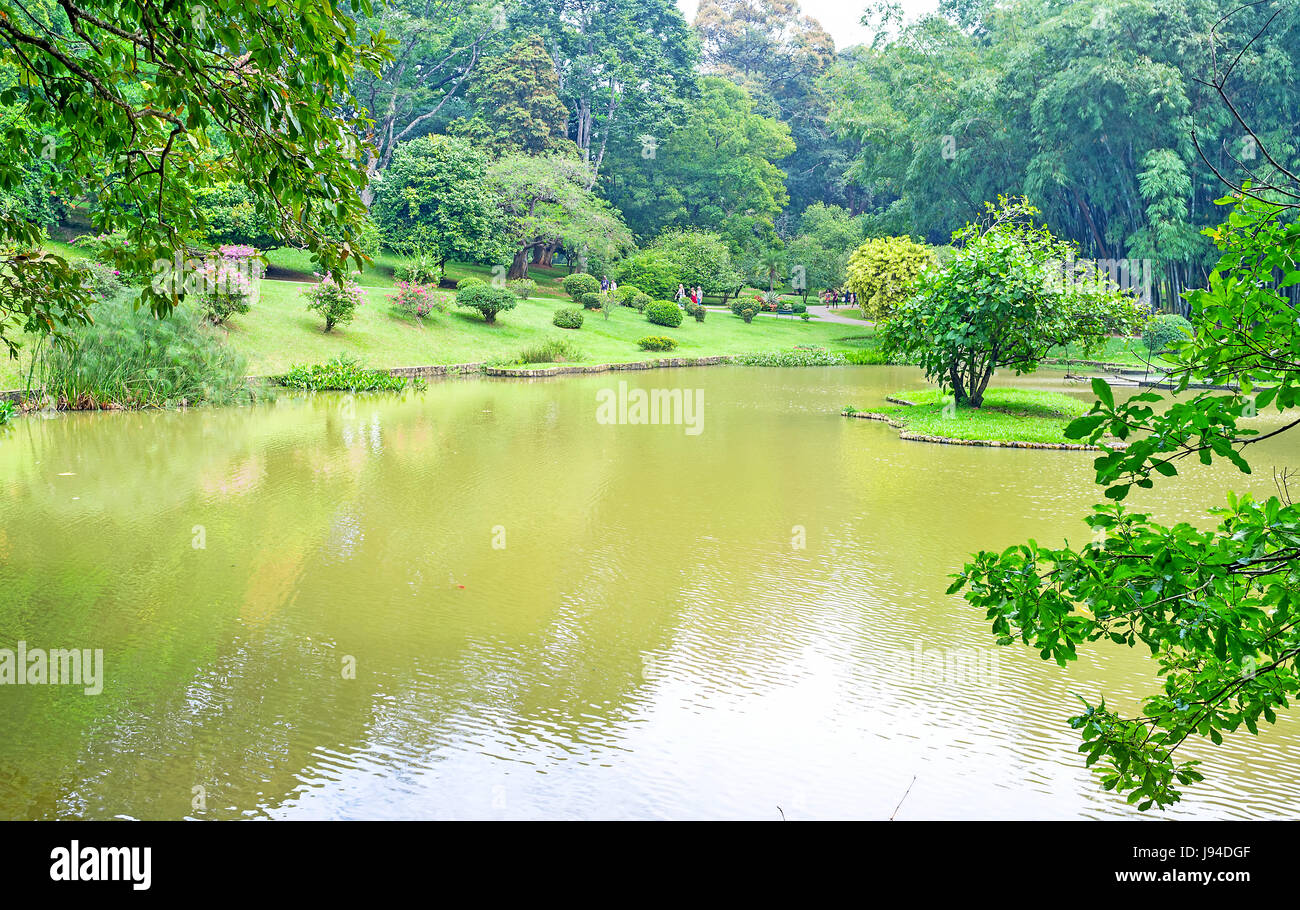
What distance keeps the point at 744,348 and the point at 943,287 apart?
16364 mm

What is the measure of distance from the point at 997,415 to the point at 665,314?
1894 cm

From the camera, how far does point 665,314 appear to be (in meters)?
33.2

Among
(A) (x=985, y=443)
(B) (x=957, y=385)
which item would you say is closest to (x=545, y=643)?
(A) (x=985, y=443)

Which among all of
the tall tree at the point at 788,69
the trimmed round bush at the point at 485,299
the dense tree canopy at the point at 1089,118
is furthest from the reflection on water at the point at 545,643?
the tall tree at the point at 788,69

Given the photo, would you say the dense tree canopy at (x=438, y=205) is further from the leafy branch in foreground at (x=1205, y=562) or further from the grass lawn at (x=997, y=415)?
the leafy branch in foreground at (x=1205, y=562)

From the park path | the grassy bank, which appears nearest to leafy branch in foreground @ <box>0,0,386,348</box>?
the grassy bank

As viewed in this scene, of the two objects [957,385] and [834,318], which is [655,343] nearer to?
[957,385]

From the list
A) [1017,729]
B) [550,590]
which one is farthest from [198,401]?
[1017,729]

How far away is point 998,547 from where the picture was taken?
319 inches

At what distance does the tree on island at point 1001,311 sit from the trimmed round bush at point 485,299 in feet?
47.0

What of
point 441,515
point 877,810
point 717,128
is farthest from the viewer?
point 717,128

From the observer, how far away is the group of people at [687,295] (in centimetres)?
3703

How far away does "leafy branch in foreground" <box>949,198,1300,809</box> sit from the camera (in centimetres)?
246

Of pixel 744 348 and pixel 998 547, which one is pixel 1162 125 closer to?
pixel 744 348
